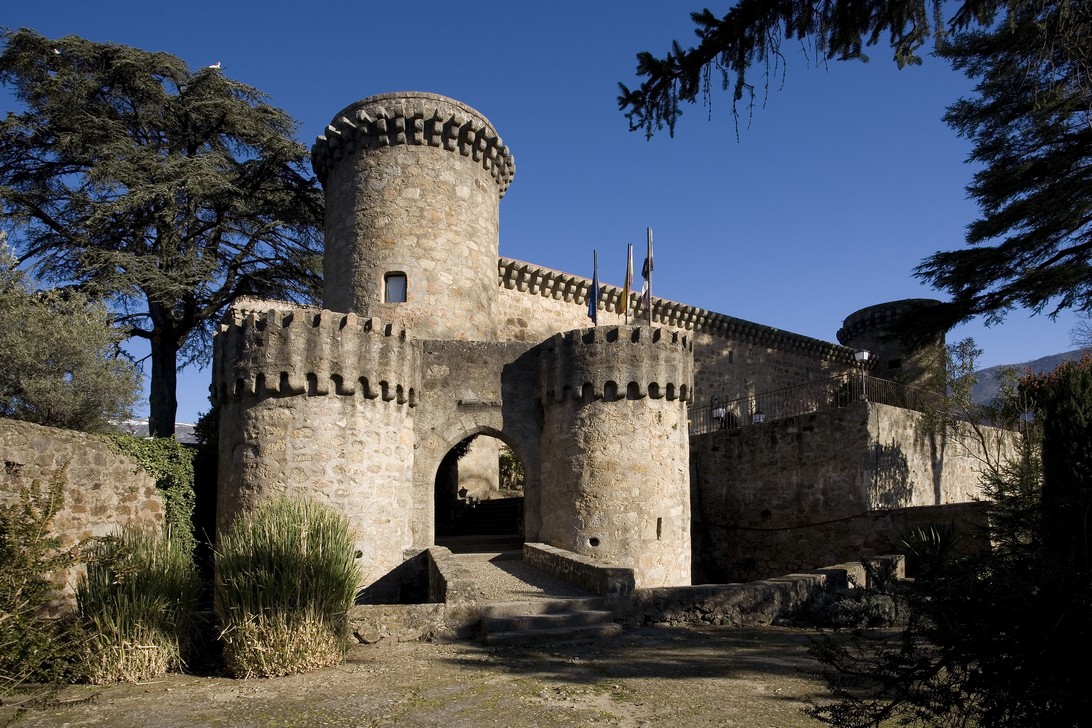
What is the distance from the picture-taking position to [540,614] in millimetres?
10148

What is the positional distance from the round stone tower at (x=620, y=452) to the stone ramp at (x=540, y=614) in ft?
6.56

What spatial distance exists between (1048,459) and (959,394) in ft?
14.3

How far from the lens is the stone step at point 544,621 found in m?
9.80

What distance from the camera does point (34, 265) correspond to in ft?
68.6

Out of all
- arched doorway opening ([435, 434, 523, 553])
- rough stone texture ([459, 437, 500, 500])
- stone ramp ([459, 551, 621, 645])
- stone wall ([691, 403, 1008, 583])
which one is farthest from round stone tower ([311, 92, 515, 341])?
stone ramp ([459, 551, 621, 645])

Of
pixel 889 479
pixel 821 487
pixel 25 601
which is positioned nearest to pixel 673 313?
pixel 821 487

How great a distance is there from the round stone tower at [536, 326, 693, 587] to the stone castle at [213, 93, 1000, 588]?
0.12ft

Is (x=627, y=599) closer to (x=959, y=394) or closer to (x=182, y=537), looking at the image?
(x=182, y=537)

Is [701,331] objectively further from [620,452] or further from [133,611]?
[133,611]

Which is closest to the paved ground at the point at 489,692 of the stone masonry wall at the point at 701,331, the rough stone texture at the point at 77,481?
the rough stone texture at the point at 77,481

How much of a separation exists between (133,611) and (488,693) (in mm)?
4183

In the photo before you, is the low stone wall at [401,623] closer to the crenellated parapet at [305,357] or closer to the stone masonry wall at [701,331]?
the crenellated parapet at [305,357]

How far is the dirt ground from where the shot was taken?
6645 millimetres

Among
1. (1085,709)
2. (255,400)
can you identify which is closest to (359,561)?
(255,400)
